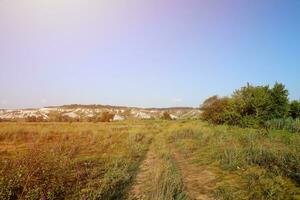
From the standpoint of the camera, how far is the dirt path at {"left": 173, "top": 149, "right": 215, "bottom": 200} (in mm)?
6574

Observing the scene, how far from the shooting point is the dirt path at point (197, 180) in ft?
21.6

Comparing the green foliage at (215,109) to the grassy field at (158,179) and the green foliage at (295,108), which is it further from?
the grassy field at (158,179)

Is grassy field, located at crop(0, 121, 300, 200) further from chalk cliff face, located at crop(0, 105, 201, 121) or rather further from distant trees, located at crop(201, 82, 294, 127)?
chalk cliff face, located at crop(0, 105, 201, 121)

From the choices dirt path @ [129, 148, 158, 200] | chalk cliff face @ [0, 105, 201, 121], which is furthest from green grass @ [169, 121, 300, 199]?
chalk cliff face @ [0, 105, 201, 121]

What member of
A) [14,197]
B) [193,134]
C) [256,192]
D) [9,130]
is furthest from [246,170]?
[9,130]

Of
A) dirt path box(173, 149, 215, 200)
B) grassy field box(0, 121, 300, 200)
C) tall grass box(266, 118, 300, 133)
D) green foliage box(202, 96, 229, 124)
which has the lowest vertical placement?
dirt path box(173, 149, 215, 200)

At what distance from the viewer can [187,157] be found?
12.0 metres

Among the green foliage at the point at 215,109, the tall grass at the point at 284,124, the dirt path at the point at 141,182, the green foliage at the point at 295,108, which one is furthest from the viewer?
the green foliage at the point at 295,108

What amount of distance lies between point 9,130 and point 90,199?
19.4 m

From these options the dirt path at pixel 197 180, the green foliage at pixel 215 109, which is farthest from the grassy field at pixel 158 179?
the green foliage at pixel 215 109

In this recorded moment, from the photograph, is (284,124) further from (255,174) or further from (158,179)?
(158,179)

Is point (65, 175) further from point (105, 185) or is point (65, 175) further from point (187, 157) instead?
point (187, 157)

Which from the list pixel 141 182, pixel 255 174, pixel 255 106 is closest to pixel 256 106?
pixel 255 106

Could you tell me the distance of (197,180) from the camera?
26.2ft
